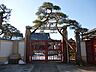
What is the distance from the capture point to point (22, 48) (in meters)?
16.3

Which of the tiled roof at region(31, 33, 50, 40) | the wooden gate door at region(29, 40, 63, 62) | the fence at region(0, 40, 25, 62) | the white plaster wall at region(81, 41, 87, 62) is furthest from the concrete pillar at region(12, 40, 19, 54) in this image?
the white plaster wall at region(81, 41, 87, 62)

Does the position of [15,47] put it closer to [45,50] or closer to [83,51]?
[45,50]

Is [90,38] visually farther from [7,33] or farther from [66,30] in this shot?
[7,33]

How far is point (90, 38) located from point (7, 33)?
14.3 metres

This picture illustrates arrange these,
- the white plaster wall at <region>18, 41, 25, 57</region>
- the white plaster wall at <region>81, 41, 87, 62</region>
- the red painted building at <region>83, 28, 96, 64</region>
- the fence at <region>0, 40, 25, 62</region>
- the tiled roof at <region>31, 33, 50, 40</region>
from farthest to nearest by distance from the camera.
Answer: the tiled roof at <region>31, 33, 50, 40</region> < the white plaster wall at <region>18, 41, 25, 57</region> < the fence at <region>0, 40, 25, 62</region> < the white plaster wall at <region>81, 41, 87, 62</region> < the red painted building at <region>83, 28, 96, 64</region>

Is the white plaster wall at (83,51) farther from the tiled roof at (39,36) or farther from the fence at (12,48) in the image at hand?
the tiled roof at (39,36)

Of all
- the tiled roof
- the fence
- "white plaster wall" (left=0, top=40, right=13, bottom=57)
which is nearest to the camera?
"white plaster wall" (left=0, top=40, right=13, bottom=57)

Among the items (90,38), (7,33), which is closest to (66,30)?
(90,38)

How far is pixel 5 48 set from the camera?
1600 centimetres

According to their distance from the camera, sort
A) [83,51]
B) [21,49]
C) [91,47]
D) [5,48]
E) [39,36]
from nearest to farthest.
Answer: [91,47] < [83,51] < [5,48] < [21,49] < [39,36]

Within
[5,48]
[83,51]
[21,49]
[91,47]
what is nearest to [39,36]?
[21,49]

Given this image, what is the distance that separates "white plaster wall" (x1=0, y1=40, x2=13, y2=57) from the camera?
15.7 m

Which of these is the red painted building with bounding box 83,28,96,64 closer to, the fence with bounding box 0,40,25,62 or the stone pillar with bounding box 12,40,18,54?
the fence with bounding box 0,40,25,62

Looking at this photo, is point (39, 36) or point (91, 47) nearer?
point (91, 47)
